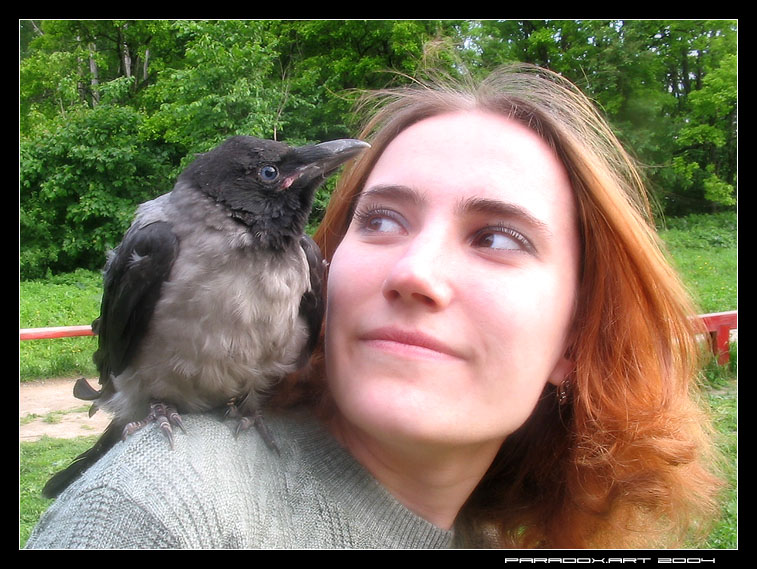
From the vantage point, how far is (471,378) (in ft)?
3.08

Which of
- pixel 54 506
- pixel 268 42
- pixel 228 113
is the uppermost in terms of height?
A: pixel 268 42

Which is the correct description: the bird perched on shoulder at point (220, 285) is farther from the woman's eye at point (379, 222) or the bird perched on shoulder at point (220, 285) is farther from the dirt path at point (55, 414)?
the dirt path at point (55, 414)

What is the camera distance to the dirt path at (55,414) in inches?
59.9

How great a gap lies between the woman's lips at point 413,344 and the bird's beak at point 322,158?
45 centimetres

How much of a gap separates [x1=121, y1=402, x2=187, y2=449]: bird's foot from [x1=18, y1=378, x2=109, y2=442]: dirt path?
42cm

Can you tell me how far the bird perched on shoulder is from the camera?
114 cm

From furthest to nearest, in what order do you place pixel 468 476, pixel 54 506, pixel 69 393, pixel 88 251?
pixel 69 393
pixel 88 251
pixel 468 476
pixel 54 506

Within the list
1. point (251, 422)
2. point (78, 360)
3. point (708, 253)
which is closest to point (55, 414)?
point (78, 360)

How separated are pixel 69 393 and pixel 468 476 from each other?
49.9 inches

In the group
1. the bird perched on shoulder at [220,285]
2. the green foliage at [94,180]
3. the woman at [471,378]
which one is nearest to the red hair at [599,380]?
the woman at [471,378]
